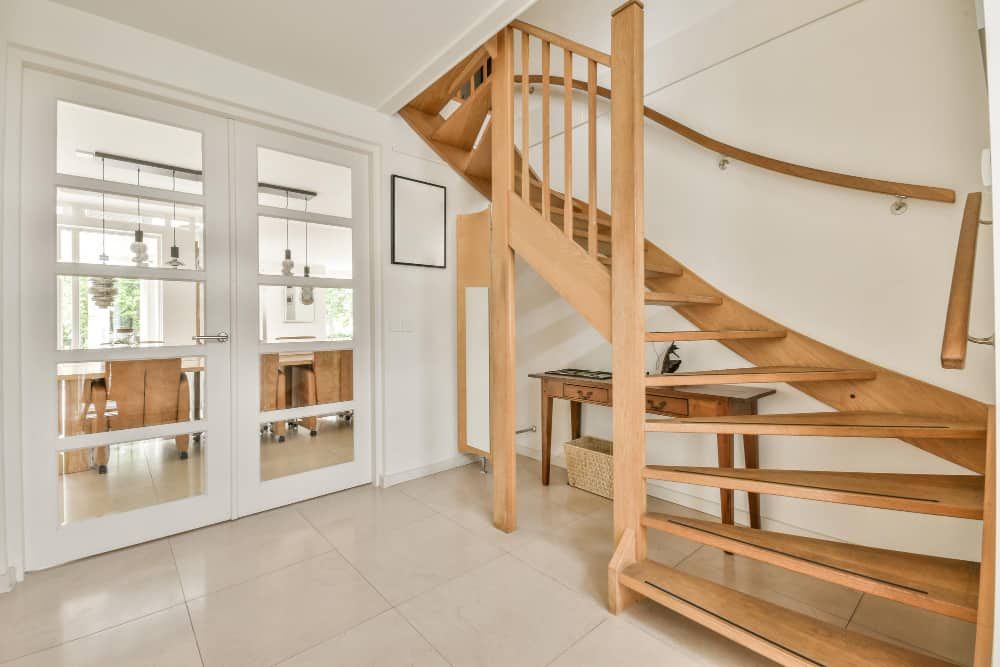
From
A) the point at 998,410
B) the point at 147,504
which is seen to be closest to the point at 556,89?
the point at 998,410

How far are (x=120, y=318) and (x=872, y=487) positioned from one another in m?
3.11

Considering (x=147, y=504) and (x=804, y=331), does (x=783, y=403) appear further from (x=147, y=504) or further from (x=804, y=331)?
(x=147, y=504)

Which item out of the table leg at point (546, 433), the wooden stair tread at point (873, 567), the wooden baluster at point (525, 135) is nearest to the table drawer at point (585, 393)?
the table leg at point (546, 433)

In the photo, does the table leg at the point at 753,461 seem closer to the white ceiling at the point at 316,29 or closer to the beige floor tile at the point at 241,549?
the beige floor tile at the point at 241,549

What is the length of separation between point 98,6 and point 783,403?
3.62m

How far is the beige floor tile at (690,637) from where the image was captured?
4.66ft

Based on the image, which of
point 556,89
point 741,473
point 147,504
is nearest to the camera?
point 741,473

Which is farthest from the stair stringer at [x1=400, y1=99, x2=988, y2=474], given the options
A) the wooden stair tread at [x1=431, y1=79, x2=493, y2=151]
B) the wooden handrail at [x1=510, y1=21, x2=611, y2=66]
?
the wooden stair tread at [x1=431, y1=79, x2=493, y2=151]

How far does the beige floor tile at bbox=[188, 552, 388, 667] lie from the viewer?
58.2 inches

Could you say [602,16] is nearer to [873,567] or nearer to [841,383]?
[841,383]

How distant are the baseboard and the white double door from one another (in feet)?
0.59

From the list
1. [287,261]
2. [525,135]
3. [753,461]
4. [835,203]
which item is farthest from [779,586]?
[287,261]

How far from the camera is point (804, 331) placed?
2.10 meters

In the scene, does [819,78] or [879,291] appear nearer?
[879,291]
